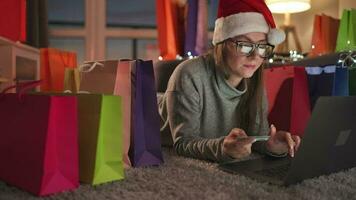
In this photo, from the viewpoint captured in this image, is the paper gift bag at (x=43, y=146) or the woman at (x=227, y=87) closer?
the paper gift bag at (x=43, y=146)

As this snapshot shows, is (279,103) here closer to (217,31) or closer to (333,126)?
(217,31)

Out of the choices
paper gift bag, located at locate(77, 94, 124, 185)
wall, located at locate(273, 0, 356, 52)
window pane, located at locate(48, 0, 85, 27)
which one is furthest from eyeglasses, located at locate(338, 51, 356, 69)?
window pane, located at locate(48, 0, 85, 27)

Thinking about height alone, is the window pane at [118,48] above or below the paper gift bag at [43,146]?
above

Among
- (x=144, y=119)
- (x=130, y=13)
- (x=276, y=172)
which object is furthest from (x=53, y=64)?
(x=276, y=172)

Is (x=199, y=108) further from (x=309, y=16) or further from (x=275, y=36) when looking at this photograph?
(x=309, y=16)

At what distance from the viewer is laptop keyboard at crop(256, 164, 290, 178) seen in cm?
79

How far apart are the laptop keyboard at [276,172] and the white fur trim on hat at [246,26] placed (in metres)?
0.40

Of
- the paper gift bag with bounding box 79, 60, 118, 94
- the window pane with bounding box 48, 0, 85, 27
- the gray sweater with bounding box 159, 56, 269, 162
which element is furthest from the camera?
the window pane with bounding box 48, 0, 85, 27

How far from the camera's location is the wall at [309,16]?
7.83ft

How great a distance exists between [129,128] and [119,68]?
0.16m

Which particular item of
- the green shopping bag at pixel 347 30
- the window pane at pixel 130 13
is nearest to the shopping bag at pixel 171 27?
the window pane at pixel 130 13

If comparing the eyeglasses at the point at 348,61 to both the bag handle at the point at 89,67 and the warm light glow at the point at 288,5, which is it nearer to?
the bag handle at the point at 89,67

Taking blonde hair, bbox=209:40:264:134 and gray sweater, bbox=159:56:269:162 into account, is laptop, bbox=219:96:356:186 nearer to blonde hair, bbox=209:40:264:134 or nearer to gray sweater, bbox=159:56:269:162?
gray sweater, bbox=159:56:269:162

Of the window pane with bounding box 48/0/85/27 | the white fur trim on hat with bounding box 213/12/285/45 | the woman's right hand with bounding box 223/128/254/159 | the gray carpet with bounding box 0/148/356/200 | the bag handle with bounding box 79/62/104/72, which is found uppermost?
the window pane with bounding box 48/0/85/27
